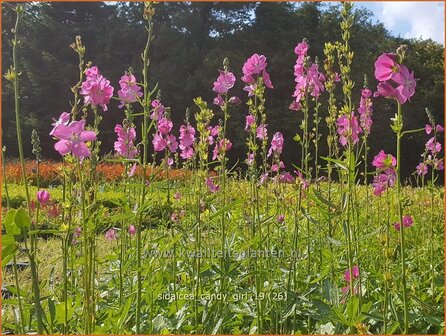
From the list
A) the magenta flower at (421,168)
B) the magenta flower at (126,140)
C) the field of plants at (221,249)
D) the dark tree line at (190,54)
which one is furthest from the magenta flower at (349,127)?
the dark tree line at (190,54)

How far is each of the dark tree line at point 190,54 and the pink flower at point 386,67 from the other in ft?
53.4

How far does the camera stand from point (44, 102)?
65.1 feet

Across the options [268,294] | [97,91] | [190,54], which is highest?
[190,54]

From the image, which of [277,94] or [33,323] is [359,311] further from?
[277,94]

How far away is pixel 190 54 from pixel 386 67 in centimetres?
1945

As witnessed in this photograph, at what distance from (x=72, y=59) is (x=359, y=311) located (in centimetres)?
2068

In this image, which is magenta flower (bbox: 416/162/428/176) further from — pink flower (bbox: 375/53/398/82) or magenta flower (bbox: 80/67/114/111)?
magenta flower (bbox: 80/67/114/111)

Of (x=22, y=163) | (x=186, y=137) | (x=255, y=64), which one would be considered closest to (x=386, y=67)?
(x=255, y=64)

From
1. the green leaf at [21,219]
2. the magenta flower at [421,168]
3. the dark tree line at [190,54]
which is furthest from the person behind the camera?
the dark tree line at [190,54]

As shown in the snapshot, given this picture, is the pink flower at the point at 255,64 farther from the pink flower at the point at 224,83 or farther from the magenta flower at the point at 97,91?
the magenta flower at the point at 97,91

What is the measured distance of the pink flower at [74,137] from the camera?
4.72 feet

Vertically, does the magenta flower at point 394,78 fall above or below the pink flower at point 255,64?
below

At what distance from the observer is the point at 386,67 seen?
1.53m

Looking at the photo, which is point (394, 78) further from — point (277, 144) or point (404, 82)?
point (277, 144)
